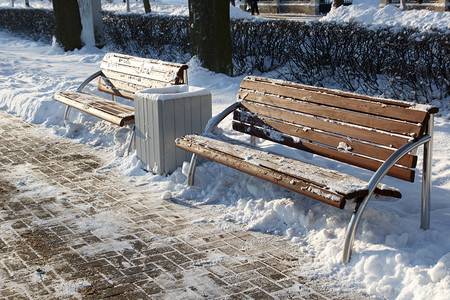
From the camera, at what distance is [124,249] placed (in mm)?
4367

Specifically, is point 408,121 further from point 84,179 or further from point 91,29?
Answer: point 91,29

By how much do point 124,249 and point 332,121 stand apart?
6.23 feet

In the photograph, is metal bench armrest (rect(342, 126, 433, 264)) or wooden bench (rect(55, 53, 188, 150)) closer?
metal bench armrest (rect(342, 126, 433, 264))

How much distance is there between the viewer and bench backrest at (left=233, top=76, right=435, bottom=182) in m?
4.16

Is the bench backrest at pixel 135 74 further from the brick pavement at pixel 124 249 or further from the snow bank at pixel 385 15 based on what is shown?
the snow bank at pixel 385 15

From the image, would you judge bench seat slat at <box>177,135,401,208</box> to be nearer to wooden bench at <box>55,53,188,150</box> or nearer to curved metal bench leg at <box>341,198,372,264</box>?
curved metal bench leg at <box>341,198,372,264</box>

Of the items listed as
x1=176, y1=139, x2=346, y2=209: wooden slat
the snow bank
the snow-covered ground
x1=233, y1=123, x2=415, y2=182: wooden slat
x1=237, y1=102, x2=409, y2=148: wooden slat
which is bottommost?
the snow-covered ground

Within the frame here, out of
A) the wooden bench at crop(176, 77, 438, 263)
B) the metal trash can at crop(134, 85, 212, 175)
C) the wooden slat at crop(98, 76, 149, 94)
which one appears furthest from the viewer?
the wooden slat at crop(98, 76, 149, 94)

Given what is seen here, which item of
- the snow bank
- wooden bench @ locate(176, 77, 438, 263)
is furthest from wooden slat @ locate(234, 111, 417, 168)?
the snow bank

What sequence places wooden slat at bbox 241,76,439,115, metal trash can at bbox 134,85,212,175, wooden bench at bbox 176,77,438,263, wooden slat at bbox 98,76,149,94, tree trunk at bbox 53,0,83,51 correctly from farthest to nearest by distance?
tree trunk at bbox 53,0,83,51, wooden slat at bbox 98,76,149,94, metal trash can at bbox 134,85,212,175, wooden slat at bbox 241,76,439,115, wooden bench at bbox 176,77,438,263

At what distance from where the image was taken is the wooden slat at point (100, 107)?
252 inches

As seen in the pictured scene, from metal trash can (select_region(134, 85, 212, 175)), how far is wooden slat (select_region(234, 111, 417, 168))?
46 cm

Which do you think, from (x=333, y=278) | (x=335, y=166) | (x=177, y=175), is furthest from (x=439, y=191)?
(x=177, y=175)

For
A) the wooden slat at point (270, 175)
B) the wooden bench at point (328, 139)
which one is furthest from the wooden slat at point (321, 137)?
the wooden slat at point (270, 175)
